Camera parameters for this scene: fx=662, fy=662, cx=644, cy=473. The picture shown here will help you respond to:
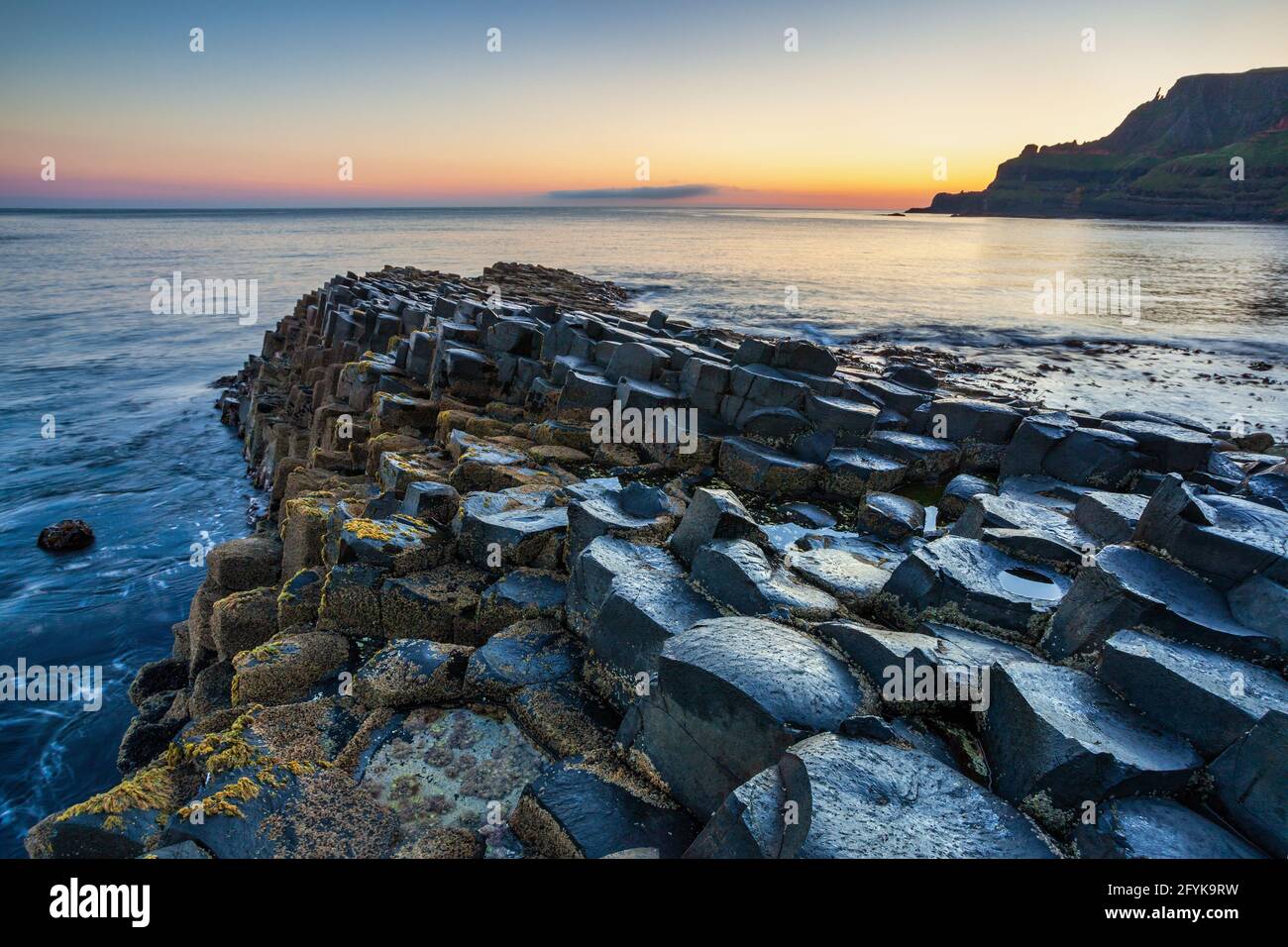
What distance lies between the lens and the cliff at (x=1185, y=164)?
13162 cm

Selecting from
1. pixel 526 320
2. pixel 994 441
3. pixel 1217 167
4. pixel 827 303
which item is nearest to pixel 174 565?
pixel 526 320

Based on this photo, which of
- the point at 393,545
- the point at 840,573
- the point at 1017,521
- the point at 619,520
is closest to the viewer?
the point at 840,573

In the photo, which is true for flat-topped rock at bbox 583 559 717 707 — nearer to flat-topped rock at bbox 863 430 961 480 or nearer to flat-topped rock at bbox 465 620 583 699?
flat-topped rock at bbox 465 620 583 699

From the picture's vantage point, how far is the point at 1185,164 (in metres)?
148

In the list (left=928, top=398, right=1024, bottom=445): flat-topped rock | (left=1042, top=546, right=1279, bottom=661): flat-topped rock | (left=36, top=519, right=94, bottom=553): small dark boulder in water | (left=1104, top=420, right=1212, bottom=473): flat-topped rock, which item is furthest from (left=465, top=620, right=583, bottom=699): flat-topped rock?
(left=36, top=519, right=94, bottom=553): small dark boulder in water

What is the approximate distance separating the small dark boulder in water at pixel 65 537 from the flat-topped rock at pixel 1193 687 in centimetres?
1503

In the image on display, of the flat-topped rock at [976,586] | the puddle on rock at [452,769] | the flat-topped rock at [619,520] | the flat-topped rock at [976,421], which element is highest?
the flat-topped rock at [976,421]

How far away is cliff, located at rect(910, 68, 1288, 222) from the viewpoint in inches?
5182

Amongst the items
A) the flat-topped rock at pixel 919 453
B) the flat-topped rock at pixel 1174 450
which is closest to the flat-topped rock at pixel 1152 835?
the flat-topped rock at pixel 919 453

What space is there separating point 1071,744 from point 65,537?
1504 cm

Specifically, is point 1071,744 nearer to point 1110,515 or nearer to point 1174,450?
point 1110,515

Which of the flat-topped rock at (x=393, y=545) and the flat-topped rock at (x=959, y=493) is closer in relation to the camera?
the flat-topped rock at (x=393, y=545)

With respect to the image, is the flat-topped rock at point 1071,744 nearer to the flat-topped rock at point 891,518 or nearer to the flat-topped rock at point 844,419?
the flat-topped rock at point 891,518

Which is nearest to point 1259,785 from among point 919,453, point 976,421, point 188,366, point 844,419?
point 919,453
